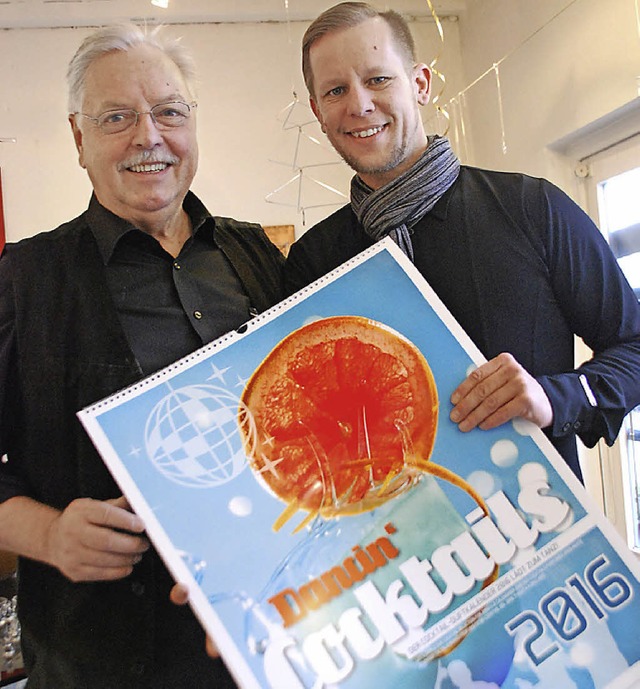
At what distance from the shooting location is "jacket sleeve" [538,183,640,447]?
41.3 inches

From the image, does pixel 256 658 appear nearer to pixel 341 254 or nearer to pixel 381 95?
pixel 341 254

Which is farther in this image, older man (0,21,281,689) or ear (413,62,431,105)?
ear (413,62,431,105)

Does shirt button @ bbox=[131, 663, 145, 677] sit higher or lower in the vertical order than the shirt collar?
lower

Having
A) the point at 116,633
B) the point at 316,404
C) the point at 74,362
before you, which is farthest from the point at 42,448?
the point at 316,404

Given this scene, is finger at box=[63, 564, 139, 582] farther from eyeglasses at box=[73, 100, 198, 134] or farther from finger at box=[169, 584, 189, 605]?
eyeglasses at box=[73, 100, 198, 134]

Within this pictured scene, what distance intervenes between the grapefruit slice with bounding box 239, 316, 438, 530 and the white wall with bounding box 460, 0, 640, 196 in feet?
6.12

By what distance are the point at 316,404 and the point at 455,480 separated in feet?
0.65

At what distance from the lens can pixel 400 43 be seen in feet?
3.93

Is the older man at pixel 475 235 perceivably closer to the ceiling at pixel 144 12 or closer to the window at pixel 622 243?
the window at pixel 622 243

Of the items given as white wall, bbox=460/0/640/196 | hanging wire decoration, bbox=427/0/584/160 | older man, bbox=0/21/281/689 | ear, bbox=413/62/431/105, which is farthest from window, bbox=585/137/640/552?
older man, bbox=0/21/281/689

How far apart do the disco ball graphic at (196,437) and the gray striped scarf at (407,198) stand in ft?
1.37

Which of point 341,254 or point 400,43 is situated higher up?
point 400,43

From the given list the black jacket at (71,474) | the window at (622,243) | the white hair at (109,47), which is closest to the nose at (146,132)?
the white hair at (109,47)

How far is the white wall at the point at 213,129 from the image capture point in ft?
9.09
